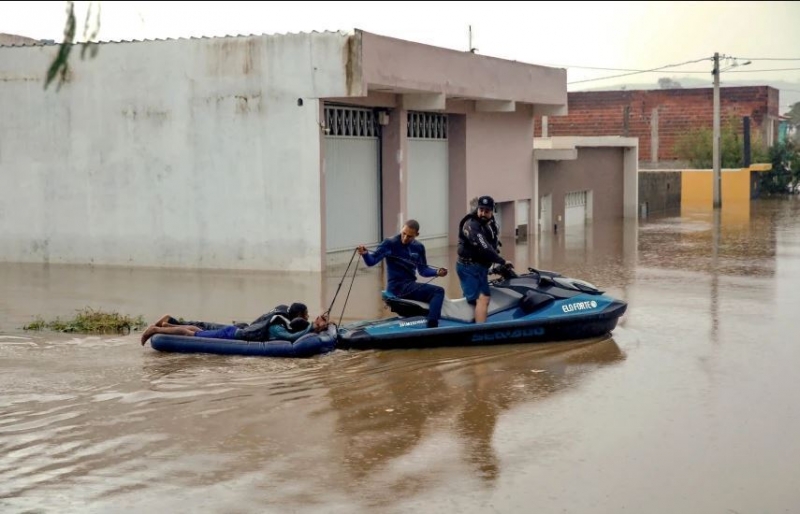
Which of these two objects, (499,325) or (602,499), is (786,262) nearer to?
(499,325)

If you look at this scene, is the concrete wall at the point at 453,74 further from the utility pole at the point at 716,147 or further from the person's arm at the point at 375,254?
the utility pole at the point at 716,147

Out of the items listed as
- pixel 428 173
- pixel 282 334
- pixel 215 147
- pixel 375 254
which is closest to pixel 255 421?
pixel 282 334

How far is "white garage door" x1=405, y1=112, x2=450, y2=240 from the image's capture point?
83.3 ft

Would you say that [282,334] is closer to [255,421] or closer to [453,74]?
[255,421]

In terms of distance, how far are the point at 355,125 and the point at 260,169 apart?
2983mm

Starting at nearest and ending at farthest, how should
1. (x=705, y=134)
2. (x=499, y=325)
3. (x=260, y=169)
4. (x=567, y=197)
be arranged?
(x=499, y=325)
(x=260, y=169)
(x=567, y=197)
(x=705, y=134)

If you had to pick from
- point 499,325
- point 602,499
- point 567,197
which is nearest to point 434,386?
point 499,325

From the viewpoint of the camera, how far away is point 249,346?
11688 millimetres

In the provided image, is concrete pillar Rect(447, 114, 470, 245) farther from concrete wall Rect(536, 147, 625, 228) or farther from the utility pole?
the utility pole

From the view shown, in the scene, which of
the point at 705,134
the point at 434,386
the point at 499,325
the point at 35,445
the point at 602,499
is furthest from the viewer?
the point at 705,134

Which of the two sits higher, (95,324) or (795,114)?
(795,114)

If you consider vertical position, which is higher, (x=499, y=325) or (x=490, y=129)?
(x=490, y=129)

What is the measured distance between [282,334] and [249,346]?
0.39 meters

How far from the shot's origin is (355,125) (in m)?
22.8
